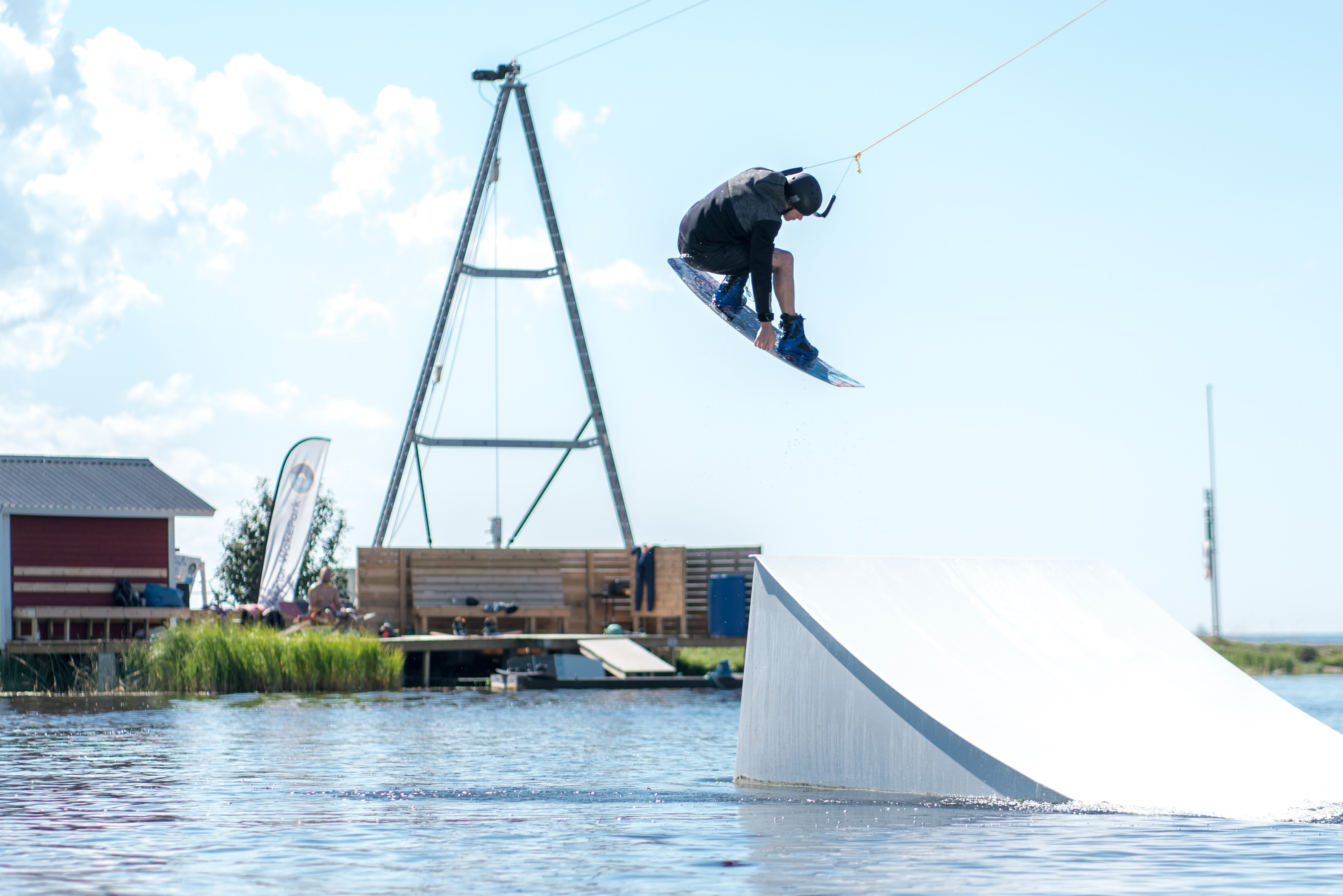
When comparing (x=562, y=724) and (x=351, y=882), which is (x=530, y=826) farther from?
(x=562, y=724)

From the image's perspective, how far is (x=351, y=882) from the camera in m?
6.24

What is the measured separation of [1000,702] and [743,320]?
4172mm

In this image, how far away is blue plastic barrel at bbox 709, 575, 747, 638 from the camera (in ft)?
95.8

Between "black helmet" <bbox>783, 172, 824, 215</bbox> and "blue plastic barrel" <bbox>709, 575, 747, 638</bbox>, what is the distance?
753 inches

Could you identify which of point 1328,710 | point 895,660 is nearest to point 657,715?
point 895,660

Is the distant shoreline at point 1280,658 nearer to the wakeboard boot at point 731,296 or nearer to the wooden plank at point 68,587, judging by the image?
the wooden plank at point 68,587

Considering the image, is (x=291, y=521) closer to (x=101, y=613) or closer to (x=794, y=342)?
(x=101, y=613)

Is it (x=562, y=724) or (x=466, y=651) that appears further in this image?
(x=466, y=651)

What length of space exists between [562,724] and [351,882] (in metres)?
11.2

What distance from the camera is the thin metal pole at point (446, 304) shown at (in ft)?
99.6

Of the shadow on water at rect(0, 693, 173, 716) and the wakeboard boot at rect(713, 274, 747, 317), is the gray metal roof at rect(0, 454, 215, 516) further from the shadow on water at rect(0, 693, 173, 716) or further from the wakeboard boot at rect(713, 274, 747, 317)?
the wakeboard boot at rect(713, 274, 747, 317)

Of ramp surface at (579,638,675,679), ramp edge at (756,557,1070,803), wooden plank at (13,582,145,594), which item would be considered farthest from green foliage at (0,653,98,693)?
ramp edge at (756,557,1070,803)

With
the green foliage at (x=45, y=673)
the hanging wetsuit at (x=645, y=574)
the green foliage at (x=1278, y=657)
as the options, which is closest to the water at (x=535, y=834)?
the green foliage at (x=45, y=673)

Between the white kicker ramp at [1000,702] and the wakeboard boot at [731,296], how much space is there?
101 inches
